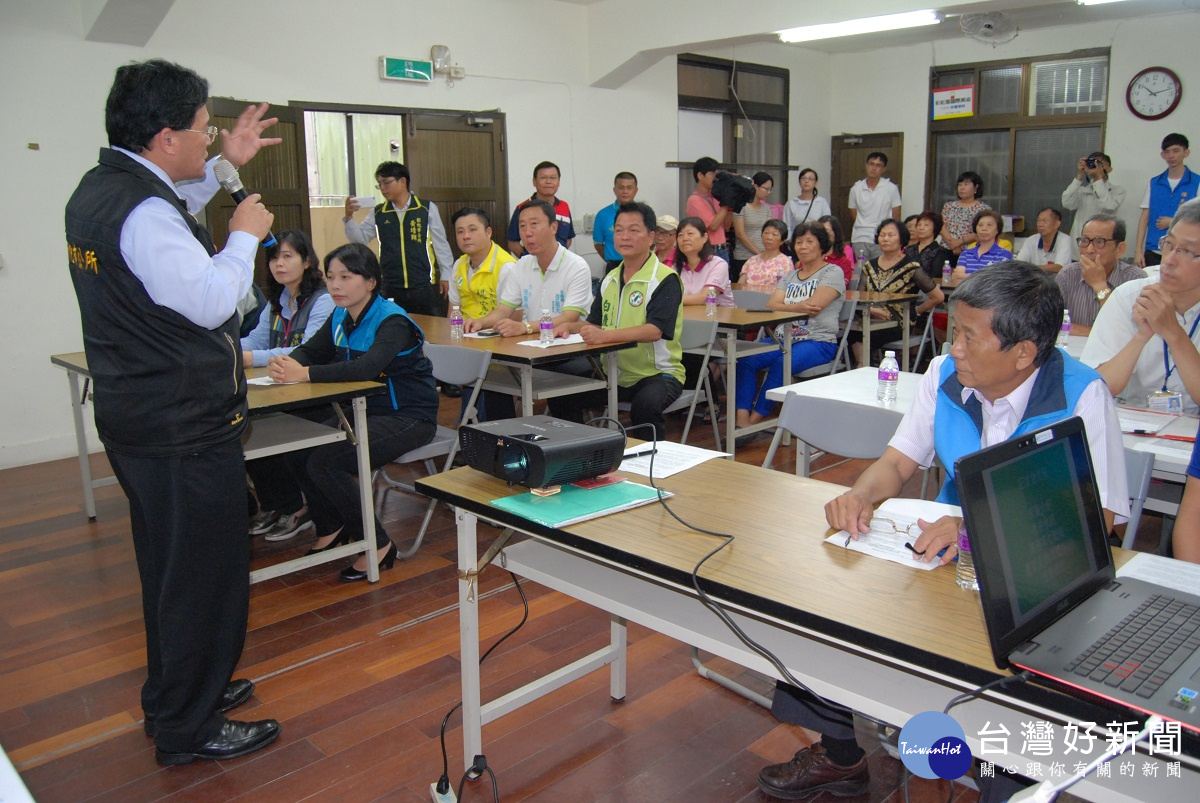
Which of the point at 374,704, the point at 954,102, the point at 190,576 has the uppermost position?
the point at 954,102

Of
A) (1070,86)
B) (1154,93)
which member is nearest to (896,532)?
(1154,93)

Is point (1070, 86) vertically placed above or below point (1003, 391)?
above

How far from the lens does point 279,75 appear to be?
6078mm

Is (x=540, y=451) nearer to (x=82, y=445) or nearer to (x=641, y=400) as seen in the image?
(x=641, y=400)

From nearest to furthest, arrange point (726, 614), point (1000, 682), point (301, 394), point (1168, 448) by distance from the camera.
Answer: point (1000, 682), point (726, 614), point (1168, 448), point (301, 394)

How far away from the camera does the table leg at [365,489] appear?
10.5 feet

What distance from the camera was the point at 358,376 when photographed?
3252 mm

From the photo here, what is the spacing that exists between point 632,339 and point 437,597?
145cm

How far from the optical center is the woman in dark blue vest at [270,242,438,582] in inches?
129

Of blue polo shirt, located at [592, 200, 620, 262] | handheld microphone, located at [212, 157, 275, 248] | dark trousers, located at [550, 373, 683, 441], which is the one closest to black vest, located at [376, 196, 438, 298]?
blue polo shirt, located at [592, 200, 620, 262]

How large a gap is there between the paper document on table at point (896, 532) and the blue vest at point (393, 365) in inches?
85.5

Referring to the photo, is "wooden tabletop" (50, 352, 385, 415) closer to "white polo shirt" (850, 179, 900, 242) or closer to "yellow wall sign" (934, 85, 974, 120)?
"white polo shirt" (850, 179, 900, 242)

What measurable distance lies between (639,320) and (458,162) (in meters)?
3.62

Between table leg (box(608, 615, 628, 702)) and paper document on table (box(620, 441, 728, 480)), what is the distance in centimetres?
51
